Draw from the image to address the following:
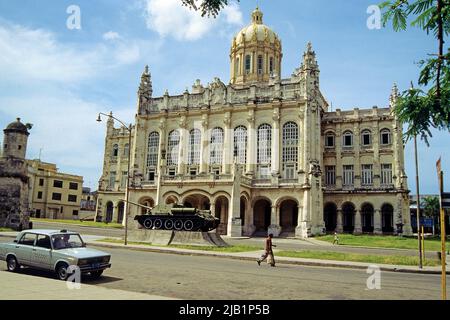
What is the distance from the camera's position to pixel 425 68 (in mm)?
5914

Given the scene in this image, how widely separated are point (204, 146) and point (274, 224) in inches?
562

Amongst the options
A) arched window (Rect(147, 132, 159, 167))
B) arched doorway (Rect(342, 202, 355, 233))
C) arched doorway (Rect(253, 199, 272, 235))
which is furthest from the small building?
arched doorway (Rect(342, 202, 355, 233))

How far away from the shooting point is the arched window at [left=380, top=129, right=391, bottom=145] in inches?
1924

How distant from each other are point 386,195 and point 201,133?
80.9ft

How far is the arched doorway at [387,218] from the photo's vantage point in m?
47.7

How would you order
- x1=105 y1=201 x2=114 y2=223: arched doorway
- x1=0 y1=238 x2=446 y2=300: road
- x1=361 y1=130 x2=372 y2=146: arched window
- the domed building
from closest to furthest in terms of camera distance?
x1=0 y1=238 x2=446 y2=300: road → the domed building → x1=361 y1=130 x2=372 y2=146: arched window → x1=105 y1=201 x2=114 y2=223: arched doorway

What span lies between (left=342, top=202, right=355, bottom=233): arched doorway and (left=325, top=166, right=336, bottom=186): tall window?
3.37m

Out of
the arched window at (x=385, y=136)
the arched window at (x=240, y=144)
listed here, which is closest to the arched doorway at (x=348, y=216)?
the arched window at (x=385, y=136)

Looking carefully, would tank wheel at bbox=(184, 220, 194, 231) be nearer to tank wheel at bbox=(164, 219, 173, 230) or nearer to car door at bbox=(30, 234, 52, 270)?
tank wheel at bbox=(164, 219, 173, 230)

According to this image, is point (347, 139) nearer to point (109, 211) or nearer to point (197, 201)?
point (197, 201)

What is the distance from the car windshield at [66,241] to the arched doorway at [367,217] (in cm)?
4275

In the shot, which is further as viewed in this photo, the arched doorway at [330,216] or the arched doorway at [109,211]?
the arched doorway at [109,211]

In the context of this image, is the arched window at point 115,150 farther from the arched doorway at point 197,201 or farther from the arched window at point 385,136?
the arched window at point 385,136
